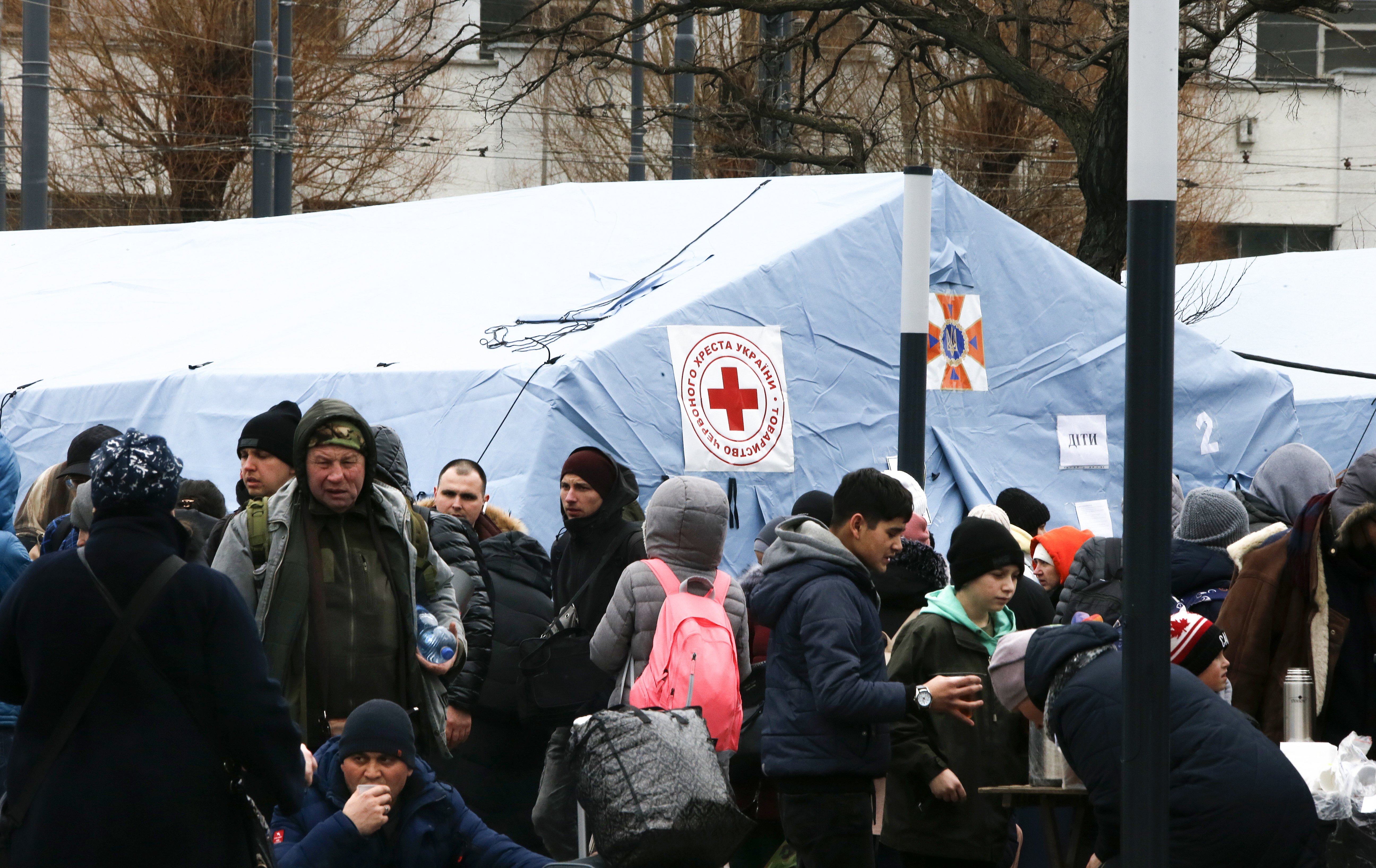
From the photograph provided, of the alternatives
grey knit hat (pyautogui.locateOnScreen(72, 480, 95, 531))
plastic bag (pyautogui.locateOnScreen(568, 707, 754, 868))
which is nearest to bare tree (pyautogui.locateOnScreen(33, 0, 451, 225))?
grey knit hat (pyautogui.locateOnScreen(72, 480, 95, 531))

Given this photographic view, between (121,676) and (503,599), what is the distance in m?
3.13

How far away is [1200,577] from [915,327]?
101 inches

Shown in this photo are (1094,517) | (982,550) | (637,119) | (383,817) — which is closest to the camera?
(383,817)

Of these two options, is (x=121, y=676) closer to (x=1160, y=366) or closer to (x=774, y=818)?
(x=1160, y=366)

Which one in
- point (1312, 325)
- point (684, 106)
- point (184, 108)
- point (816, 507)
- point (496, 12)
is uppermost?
point (496, 12)

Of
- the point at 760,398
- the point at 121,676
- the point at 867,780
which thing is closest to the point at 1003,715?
the point at 867,780

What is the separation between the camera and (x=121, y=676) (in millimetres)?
3822

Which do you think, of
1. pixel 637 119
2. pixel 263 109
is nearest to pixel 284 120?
pixel 263 109

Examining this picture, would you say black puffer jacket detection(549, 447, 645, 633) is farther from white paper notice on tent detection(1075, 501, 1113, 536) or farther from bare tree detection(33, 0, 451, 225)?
bare tree detection(33, 0, 451, 225)

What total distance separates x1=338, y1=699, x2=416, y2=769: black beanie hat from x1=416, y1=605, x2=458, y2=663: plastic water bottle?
887 millimetres

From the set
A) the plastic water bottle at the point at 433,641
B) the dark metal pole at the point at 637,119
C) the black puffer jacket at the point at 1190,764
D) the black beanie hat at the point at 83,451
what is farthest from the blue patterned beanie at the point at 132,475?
the dark metal pole at the point at 637,119

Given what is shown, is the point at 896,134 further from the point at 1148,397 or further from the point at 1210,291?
the point at 1148,397

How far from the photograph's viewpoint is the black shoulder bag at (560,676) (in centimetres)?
632

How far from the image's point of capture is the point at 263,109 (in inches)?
850
